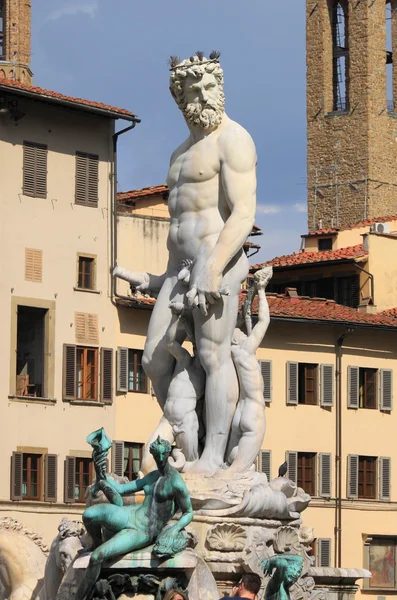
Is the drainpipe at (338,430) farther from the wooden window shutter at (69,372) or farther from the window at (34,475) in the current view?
the window at (34,475)

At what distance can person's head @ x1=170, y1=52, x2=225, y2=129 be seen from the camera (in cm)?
2205

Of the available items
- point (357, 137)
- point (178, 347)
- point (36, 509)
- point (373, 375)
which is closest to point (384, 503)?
point (373, 375)

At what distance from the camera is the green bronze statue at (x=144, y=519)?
59.7ft

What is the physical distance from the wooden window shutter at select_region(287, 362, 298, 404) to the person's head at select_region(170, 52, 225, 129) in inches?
1682

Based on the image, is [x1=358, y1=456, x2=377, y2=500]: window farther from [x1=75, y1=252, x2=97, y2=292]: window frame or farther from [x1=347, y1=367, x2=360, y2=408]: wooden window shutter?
[x1=75, y1=252, x2=97, y2=292]: window frame

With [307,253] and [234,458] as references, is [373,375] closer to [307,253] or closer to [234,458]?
[307,253]

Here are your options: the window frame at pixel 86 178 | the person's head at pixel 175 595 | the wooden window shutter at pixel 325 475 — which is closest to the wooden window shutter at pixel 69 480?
the window frame at pixel 86 178

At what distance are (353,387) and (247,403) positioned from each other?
4430 cm

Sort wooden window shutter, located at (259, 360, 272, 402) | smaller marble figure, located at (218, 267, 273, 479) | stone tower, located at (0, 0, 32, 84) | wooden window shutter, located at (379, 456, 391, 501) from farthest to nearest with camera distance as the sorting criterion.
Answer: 1. stone tower, located at (0, 0, 32, 84)
2. wooden window shutter, located at (379, 456, 391, 501)
3. wooden window shutter, located at (259, 360, 272, 402)
4. smaller marble figure, located at (218, 267, 273, 479)

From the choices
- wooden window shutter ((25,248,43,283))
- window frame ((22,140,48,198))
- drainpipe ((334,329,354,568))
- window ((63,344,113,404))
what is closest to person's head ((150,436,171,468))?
window ((63,344,113,404))

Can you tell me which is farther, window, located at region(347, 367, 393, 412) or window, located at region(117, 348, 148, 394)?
window, located at region(347, 367, 393, 412)

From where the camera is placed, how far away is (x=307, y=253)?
7875cm

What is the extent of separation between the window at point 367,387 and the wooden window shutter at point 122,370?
8.69 metres

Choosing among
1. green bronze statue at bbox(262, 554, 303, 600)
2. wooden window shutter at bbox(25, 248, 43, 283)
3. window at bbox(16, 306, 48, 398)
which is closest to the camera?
green bronze statue at bbox(262, 554, 303, 600)
